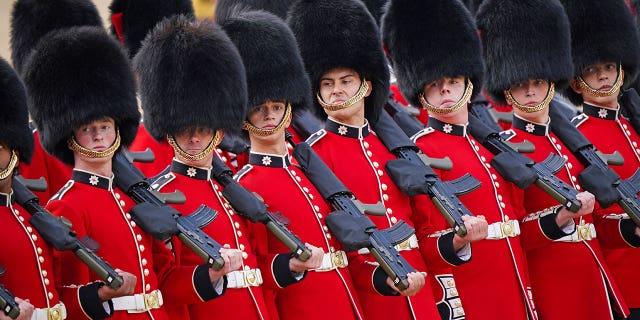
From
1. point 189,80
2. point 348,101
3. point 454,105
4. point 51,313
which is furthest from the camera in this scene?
point 454,105

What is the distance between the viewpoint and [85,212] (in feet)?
15.4

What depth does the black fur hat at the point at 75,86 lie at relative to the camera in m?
4.85

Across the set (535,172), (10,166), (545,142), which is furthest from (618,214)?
(10,166)

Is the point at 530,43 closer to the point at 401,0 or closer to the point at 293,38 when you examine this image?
the point at 401,0

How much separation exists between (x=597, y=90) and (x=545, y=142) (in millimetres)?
683

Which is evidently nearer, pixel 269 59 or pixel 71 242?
pixel 71 242

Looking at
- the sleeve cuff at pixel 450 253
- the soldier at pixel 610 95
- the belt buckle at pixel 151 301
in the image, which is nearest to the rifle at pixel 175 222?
the belt buckle at pixel 151 301

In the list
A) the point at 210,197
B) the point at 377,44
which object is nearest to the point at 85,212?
the point at 210,197

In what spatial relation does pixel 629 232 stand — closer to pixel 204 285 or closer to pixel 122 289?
pixel 204 285

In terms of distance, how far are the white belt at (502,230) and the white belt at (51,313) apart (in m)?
2.10

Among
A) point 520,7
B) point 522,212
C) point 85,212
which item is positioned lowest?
point 522,212

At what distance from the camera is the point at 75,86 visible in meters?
4.91

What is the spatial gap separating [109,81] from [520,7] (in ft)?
8.68

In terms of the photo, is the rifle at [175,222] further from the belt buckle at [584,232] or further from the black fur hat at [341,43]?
the belt buckle at [584,232]
